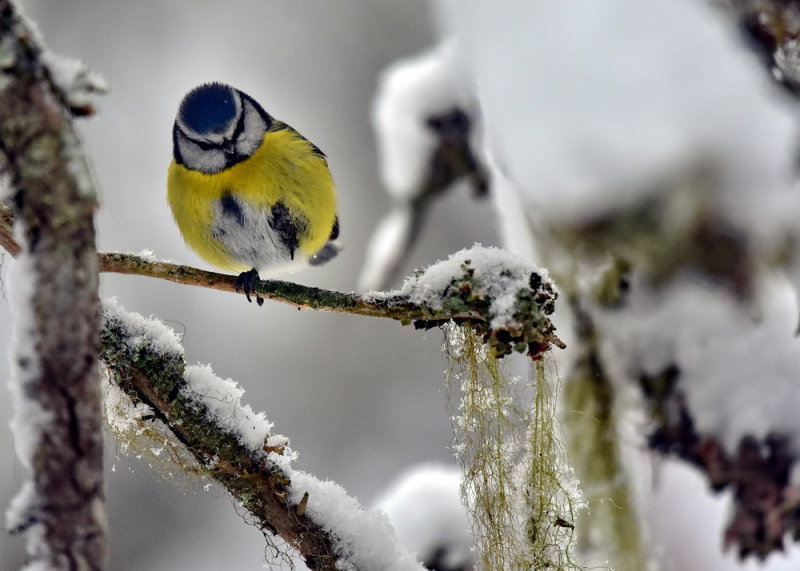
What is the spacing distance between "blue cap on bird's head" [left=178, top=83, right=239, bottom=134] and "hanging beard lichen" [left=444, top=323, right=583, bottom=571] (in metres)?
0.77

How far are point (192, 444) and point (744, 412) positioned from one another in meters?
0.80

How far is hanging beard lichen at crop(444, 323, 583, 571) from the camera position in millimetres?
949

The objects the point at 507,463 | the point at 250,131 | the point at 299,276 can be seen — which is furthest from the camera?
the point at 299,276

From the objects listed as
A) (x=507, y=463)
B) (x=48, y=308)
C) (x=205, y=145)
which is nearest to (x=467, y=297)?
(x=507, y=463)

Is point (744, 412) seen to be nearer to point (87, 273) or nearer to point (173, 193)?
point (87, 273)

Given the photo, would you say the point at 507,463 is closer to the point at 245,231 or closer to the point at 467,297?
the point at 467,297

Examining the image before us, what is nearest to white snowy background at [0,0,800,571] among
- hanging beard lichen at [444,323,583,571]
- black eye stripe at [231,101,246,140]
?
black eye stripe at [231,101,246,140]

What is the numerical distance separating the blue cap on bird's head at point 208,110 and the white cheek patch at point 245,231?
0.16 m

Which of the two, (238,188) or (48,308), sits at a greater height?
(238,188)

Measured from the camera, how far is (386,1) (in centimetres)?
330

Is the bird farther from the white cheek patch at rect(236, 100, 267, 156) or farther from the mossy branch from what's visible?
the mossy branch

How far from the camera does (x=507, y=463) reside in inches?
38.7

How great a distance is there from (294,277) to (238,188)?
38.4 inches

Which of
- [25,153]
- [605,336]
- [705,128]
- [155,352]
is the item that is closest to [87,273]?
[25,153]
